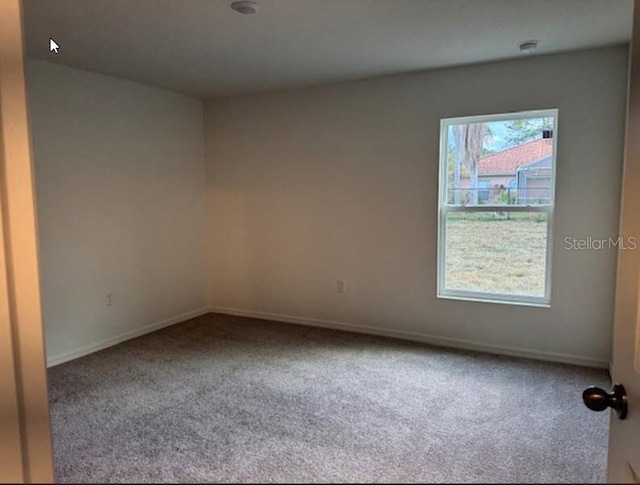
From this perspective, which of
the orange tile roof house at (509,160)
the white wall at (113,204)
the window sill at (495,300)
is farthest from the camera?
the window sill at (495,300)

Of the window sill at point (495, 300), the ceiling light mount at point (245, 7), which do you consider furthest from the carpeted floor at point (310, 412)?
the ceiling light mount at point (245, 7)

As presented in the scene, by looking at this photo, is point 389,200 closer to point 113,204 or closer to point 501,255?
point 501,255

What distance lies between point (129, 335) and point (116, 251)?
0.75 m

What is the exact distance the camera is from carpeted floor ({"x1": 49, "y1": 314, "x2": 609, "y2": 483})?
616mm

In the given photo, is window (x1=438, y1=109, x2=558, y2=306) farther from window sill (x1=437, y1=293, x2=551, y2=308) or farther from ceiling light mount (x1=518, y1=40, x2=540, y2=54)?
ceiling light mount (x1=518, y1=40, x2=540, y2=54)

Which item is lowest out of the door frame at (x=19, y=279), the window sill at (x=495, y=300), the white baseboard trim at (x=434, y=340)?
the white baseboard trim at (x=434, y=340)

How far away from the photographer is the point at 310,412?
1.41 m

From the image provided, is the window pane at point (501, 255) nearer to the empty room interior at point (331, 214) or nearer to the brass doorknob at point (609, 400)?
the empty room interior at point (331, 214)

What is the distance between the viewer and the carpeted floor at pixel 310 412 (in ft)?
2.02

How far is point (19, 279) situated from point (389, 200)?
331 cm

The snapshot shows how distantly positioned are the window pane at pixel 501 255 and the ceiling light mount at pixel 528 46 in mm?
1110

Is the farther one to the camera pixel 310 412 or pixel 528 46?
pixel 528 46

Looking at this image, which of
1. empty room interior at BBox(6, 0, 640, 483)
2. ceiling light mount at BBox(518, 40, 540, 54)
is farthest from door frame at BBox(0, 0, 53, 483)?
ceiling light mount at BBox(518, 40, 540, 54)

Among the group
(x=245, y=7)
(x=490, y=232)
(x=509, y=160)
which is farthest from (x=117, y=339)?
(x=509, y=160)
